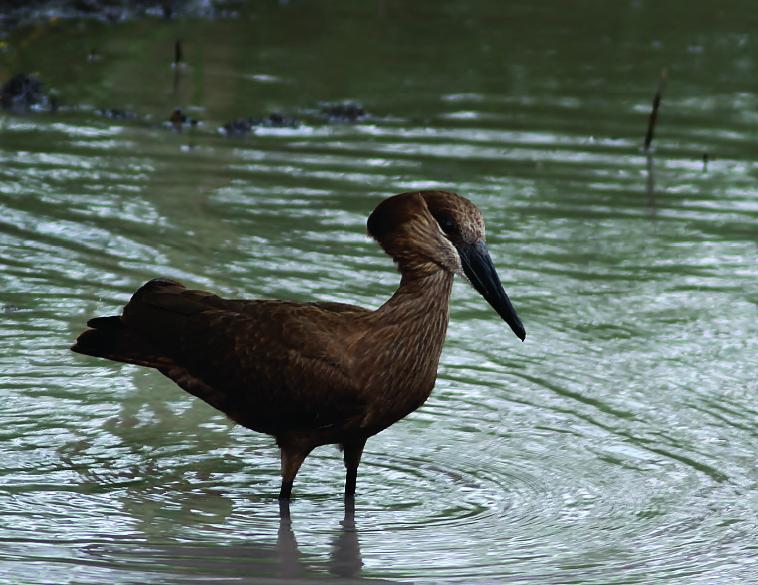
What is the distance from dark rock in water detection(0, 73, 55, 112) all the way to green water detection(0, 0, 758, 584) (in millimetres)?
187

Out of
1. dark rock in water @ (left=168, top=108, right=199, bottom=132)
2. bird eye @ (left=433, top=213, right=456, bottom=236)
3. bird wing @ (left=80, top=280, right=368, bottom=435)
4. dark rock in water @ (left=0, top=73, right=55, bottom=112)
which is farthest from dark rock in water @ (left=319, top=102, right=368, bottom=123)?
bird eye @ (left=433, top=213, right=456, bottom=236)

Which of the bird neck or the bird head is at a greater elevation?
the bird head

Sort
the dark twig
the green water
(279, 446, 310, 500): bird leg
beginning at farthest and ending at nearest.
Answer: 1. the dark twig
2. (279, 446, 310, 500): bird leg
3. the green water

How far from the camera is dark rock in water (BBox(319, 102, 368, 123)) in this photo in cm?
1312

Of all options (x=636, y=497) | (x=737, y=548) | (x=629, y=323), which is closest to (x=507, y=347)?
(x=629, y=323)

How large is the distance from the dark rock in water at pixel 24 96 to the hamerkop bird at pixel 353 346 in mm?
6905

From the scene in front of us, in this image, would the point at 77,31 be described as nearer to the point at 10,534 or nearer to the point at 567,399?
the point at 567,399

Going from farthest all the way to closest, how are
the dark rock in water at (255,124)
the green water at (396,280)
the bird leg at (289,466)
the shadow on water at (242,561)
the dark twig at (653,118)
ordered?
the dark rock in water at (255,124), the dark twig at (653,118), the bird leg at (289,466), the green water at (396,280), the shadow on water at (242,561)

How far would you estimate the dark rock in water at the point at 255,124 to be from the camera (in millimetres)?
12617

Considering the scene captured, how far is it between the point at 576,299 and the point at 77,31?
842cm

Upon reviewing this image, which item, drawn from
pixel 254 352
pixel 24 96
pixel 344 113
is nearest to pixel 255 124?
pixel 344 113

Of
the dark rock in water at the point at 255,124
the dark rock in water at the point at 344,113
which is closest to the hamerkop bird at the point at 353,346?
the dark rock in water at the point at 255,124

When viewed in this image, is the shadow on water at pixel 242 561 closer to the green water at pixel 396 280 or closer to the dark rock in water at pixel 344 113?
the green water at pixel 396 280

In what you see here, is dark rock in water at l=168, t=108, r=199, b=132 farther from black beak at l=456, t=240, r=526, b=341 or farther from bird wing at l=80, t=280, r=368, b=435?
black beak at l=456, t=240, r=526, b=341
